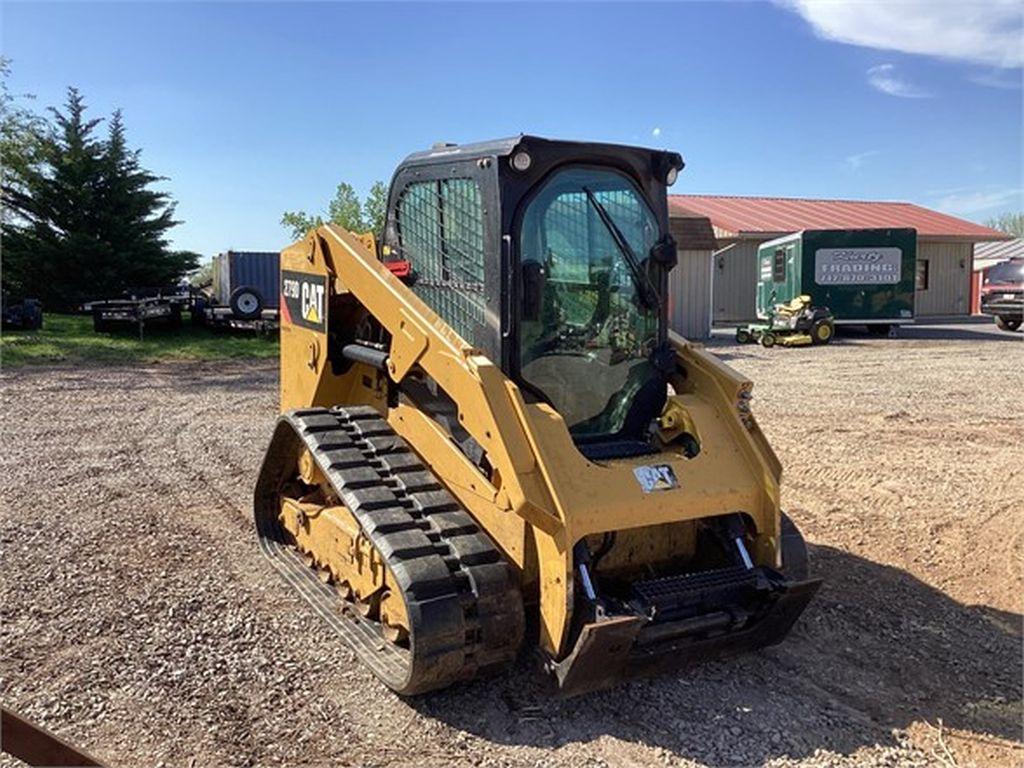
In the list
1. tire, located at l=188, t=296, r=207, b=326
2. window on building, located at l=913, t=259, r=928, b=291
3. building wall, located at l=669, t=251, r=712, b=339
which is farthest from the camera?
window on building, located at l=913, t=259, r=928, b=291

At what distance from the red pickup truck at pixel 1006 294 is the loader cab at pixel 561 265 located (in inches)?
964

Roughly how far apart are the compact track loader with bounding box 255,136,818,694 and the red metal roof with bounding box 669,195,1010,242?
2532cm

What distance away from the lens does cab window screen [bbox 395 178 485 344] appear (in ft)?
14.1

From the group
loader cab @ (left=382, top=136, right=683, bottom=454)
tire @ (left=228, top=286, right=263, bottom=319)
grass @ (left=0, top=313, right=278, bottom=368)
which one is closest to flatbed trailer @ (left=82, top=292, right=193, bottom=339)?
grass @ (left=0, top=313, right=278, bottom=368)

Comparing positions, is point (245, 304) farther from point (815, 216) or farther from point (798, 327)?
point (815, 216)

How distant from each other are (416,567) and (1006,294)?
2669 cm

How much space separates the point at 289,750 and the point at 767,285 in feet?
75.2

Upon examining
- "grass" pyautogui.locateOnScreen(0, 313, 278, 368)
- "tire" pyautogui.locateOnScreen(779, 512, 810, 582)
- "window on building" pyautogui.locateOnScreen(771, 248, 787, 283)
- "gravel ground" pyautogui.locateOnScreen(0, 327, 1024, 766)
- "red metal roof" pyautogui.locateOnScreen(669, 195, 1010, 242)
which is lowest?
"gravel ground" pyautogui.locateOnScreen(0, 327, 1024, 766)

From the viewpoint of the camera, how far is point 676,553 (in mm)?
4328

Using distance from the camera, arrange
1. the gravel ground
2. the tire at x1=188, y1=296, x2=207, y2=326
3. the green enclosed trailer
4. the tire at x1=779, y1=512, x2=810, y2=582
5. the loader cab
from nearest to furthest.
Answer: the gravel ground
the loader cab
the tire at x1=779, y1=512, x2=810, y2=582
the tire at x1=188, y1=296, x2=207, y2=326
the green enclosed trailer

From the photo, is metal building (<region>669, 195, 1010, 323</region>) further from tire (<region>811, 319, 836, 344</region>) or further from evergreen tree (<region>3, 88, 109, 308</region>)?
evergreen tree (<region>3, 88, 109, 308</region>)

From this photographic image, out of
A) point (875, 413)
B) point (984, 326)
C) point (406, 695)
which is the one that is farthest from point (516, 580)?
point (984, 326)

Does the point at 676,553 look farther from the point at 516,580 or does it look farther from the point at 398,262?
the point at 398,262

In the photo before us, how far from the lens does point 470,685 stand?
398 cm
